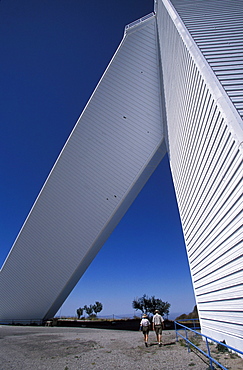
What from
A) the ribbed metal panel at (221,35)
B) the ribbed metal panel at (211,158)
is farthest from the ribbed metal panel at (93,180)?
the ribbed metal panel at (211,158)

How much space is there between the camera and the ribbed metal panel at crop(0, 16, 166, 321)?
10695mm

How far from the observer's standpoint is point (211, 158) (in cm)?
420

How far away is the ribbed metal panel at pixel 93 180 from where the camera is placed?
35.1 ft

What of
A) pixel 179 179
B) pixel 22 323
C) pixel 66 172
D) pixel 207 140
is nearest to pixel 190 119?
pixel 207 140

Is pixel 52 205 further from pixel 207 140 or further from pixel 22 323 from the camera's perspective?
pixel 207 140

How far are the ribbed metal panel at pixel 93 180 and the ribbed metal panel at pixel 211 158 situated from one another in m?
3.98

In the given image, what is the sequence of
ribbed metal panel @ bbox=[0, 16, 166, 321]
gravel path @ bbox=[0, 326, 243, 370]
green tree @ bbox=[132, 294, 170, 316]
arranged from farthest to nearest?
green tree @ bbox=[132, 294, 170, 316], ribbed metal panel @ bbox=[0, 16, 166, 321], gravel path @ bbox=[0, 326, 243, 370]

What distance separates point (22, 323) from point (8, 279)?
3.51m

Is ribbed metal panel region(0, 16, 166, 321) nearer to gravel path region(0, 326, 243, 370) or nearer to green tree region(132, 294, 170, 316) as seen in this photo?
gravel path region(0, 326, 243, 370)

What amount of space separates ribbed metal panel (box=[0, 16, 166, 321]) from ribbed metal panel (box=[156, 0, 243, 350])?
3976mm

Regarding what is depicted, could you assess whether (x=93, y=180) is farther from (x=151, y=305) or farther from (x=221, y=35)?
(x=151, y=305)

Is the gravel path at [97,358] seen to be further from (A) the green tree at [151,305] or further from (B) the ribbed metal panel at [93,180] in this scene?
(A) the green tree at [151,305]

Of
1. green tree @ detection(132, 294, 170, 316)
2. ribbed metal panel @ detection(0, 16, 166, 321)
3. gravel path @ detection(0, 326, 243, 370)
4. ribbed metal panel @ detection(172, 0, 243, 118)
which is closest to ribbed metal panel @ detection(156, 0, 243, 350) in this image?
ribbed metal panel @ detection(172, 0, 243, 118)

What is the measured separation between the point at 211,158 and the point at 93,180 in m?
8.44
